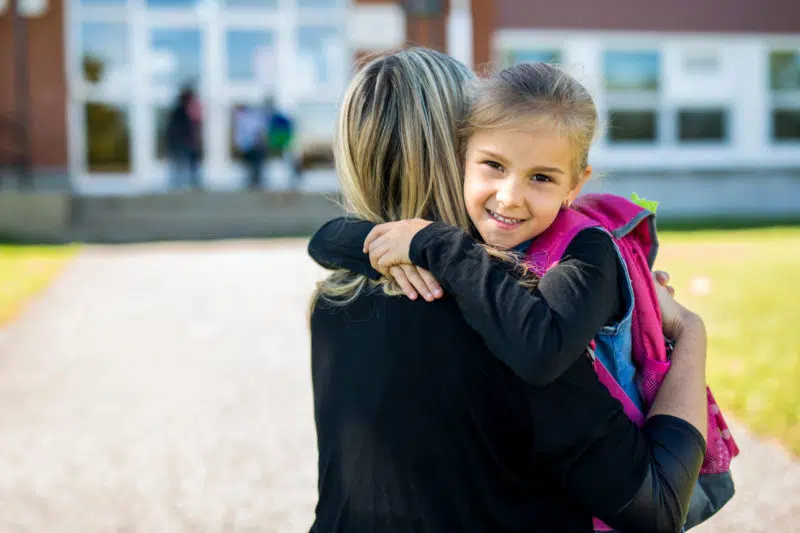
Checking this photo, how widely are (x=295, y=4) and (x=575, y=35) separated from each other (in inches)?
219

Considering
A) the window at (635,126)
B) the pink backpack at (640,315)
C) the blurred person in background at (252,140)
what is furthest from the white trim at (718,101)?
the pink backpack at (640,315)

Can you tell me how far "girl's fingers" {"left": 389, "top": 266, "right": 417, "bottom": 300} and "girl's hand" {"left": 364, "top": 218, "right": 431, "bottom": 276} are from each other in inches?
0.4

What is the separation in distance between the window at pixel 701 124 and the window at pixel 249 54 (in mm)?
8507

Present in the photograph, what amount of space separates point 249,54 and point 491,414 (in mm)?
17974

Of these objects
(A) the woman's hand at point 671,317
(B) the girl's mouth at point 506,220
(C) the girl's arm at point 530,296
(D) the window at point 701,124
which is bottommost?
(A) the woman's hand at point 671,317

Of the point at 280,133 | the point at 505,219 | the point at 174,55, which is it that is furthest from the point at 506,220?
the point at 174,55

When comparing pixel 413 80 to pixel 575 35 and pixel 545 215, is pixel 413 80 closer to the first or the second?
pixel 545 215

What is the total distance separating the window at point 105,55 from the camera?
719 inches

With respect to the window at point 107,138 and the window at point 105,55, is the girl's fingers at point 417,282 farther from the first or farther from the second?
the window at point 105,55

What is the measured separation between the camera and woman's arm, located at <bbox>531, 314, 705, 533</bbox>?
148 centimetres

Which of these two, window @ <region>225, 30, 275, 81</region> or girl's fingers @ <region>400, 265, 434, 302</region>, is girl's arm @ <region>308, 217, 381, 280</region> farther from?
window @ <region>225, 30, 275, 81</region>

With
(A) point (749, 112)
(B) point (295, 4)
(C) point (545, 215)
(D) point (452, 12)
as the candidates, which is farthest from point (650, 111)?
(C) point (545, 215)

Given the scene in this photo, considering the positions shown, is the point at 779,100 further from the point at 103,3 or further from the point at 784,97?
the point at 103,3

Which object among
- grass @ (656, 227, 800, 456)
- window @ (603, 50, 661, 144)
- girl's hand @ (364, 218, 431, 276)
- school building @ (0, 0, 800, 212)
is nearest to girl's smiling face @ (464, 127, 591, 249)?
girl's hand @ (364, 218, 431, 276)
